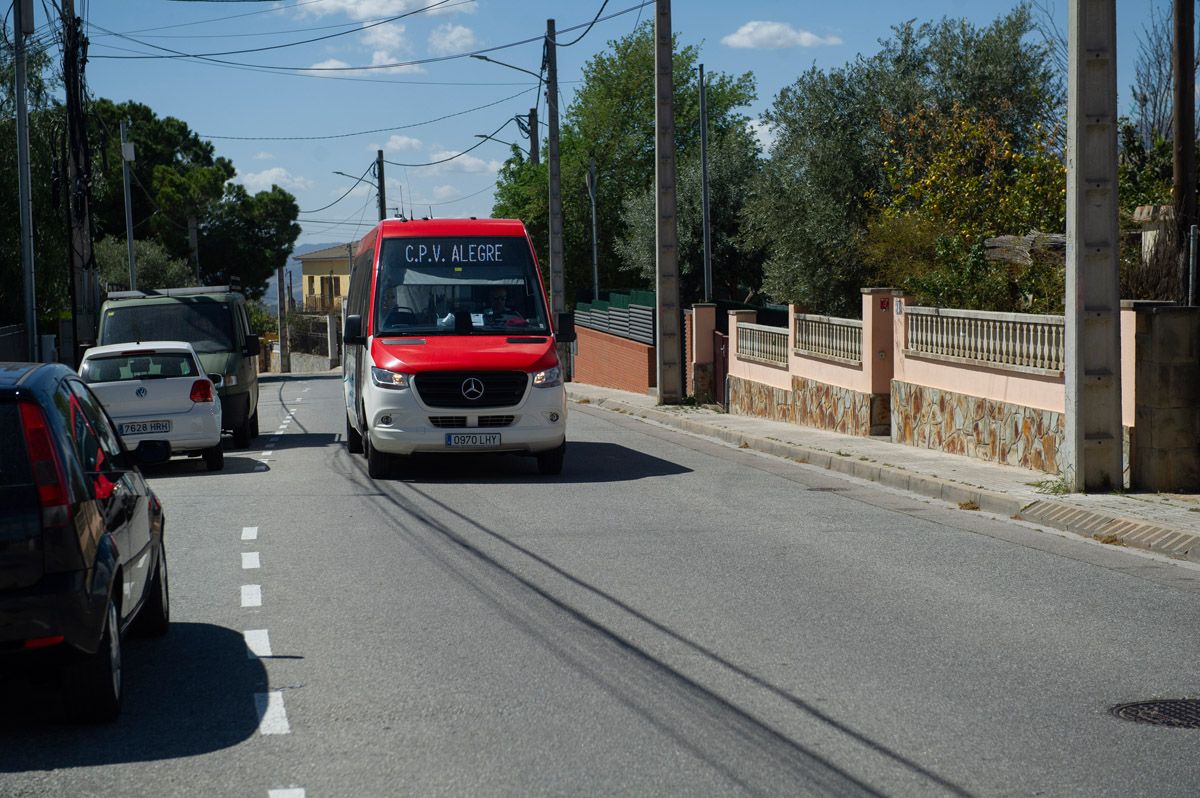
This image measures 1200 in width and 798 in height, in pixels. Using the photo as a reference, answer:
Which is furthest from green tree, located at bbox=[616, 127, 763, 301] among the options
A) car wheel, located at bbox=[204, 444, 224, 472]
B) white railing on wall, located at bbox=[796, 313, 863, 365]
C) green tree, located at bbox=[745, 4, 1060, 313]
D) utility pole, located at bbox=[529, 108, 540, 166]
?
car wheel, located at bbox=[204, 444, 224, 472]

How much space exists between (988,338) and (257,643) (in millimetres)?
10402

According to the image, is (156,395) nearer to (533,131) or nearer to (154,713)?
(154,713)

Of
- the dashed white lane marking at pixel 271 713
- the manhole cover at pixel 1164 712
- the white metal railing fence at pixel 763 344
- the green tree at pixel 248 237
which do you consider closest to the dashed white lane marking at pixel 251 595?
the dashed white lane marking at pixel 271 713

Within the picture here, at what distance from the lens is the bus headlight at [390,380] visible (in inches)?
585

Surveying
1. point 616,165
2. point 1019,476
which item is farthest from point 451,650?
point 616,165

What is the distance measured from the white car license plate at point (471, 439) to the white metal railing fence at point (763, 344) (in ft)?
30.1

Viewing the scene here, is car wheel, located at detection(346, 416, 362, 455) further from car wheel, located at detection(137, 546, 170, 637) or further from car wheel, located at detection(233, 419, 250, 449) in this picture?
car wheel, located at detection(137, 546, 170, 637)

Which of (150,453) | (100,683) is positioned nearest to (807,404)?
(150,453)

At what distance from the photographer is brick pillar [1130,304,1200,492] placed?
12141 mm

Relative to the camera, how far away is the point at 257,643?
24.2 feet

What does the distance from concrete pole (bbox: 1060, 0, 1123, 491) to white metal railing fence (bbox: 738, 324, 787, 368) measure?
10974 mm

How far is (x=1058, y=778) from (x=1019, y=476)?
359 inches

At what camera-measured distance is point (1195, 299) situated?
50.1 feet

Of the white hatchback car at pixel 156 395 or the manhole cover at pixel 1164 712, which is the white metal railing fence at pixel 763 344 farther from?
the manhole cover at pixel 1164 712
